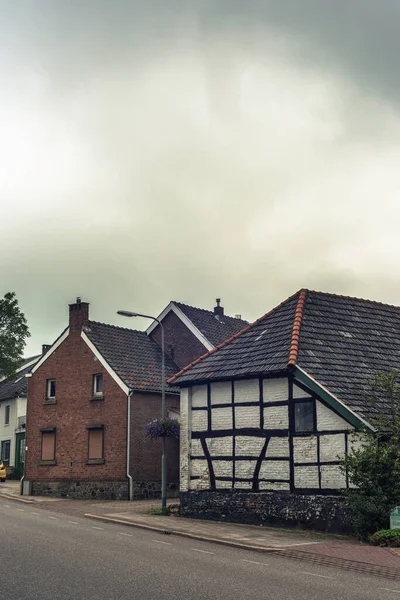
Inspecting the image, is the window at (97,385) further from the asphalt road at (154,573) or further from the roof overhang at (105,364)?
the asphalt road at (154,573)

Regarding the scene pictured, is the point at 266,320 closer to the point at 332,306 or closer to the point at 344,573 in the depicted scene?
the point at 332,306

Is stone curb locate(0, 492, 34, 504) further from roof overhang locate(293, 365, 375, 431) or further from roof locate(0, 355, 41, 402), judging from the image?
roof overhang locate(293, 365, 375, 431)

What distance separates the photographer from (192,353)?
39.7m

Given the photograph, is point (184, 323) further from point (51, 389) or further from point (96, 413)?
point (51, 389)

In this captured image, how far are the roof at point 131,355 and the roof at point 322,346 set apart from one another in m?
9.32

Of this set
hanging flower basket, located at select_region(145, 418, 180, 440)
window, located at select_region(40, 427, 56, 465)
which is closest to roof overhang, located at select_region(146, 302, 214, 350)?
window, located at select_region(40, 427, 56, 465)

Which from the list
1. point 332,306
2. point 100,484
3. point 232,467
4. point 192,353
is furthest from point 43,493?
point 332,306

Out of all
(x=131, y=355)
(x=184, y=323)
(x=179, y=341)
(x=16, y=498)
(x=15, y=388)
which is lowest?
(x=16, y=498)

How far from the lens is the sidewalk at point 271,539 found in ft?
49.9

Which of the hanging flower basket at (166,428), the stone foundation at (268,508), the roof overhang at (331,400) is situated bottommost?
the stone foundation at (268,508)

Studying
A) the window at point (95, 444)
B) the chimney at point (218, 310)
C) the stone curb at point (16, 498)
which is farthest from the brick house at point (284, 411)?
the chimney at point (218, 310)

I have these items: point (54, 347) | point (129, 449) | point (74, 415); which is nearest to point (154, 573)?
point (129, 449)

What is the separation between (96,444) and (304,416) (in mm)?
15926

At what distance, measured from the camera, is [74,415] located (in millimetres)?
35969
